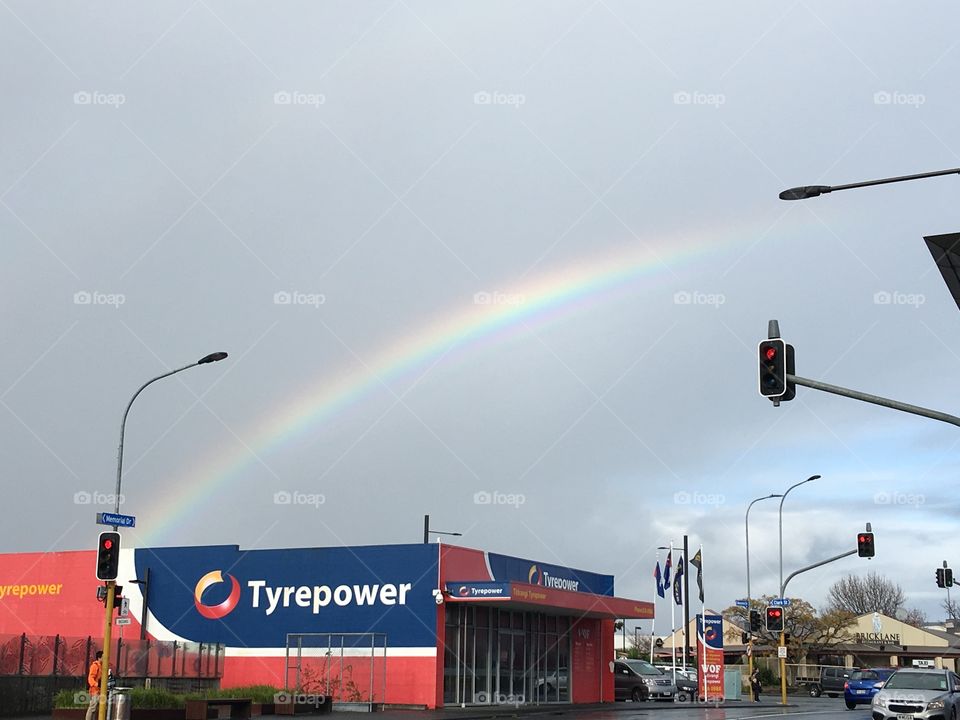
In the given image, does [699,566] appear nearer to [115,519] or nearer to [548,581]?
[548,581]

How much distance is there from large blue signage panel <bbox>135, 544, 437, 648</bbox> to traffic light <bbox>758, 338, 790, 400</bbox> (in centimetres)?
2004

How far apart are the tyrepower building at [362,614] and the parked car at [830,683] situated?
30.2 meters

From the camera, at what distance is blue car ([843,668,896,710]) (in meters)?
47.3

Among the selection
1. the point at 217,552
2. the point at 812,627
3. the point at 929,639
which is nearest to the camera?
the point at 217,552

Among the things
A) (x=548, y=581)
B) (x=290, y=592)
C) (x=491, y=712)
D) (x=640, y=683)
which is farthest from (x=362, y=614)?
(x=640, y=683)

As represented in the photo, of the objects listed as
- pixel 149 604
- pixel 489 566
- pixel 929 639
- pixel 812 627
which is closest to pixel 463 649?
pixel 489 566

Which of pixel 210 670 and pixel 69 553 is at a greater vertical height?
pixel 69 553

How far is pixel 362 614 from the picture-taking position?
37.8 m

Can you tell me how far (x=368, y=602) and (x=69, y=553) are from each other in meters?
14.2

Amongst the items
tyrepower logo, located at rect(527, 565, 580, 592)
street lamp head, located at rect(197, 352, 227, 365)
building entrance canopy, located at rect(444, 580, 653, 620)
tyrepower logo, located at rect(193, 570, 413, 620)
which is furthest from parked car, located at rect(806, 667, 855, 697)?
street lamp head, located at rect(197, 352, 227, 365)

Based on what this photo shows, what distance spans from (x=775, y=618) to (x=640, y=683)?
725 centimetres

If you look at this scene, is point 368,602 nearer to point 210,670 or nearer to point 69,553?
point 210,670

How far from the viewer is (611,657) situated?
46906 millimetres

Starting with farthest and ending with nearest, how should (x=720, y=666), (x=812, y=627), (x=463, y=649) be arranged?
(x=812, y=627)
(x=720, y=666)
(x=463, y=649)
